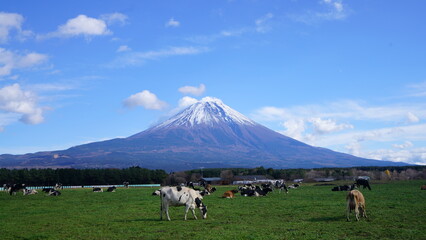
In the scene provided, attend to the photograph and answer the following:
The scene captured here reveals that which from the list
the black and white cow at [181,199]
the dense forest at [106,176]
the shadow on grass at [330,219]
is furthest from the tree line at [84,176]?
the shadow on grass at [330,219]

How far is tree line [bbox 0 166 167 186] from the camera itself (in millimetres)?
81688

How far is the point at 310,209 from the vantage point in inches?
787

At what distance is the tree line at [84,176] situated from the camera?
81688 millimetres

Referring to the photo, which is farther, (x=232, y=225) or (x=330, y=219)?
(x=330, y=219)

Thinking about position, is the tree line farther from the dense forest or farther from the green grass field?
the green grass field

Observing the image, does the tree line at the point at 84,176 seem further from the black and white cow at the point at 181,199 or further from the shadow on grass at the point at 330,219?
the shadow on grass at the point at 330,219

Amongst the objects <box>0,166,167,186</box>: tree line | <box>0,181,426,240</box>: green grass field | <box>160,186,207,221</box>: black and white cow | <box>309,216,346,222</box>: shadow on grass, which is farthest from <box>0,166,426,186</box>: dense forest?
<box>309,216,346,222</box>: shadow on grass

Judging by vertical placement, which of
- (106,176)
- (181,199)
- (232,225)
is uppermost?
(181,199)

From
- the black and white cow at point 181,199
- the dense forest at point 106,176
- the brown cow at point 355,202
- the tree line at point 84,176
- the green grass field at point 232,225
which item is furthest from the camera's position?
the tree line at point 84,176

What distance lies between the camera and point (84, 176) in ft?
282

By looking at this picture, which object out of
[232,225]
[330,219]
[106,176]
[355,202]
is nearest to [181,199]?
[232,225]

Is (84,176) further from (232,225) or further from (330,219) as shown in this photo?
(330,219)

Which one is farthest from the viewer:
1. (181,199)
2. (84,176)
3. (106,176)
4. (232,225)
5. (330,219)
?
(106,176)

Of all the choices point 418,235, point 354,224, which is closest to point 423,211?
point 354,224
